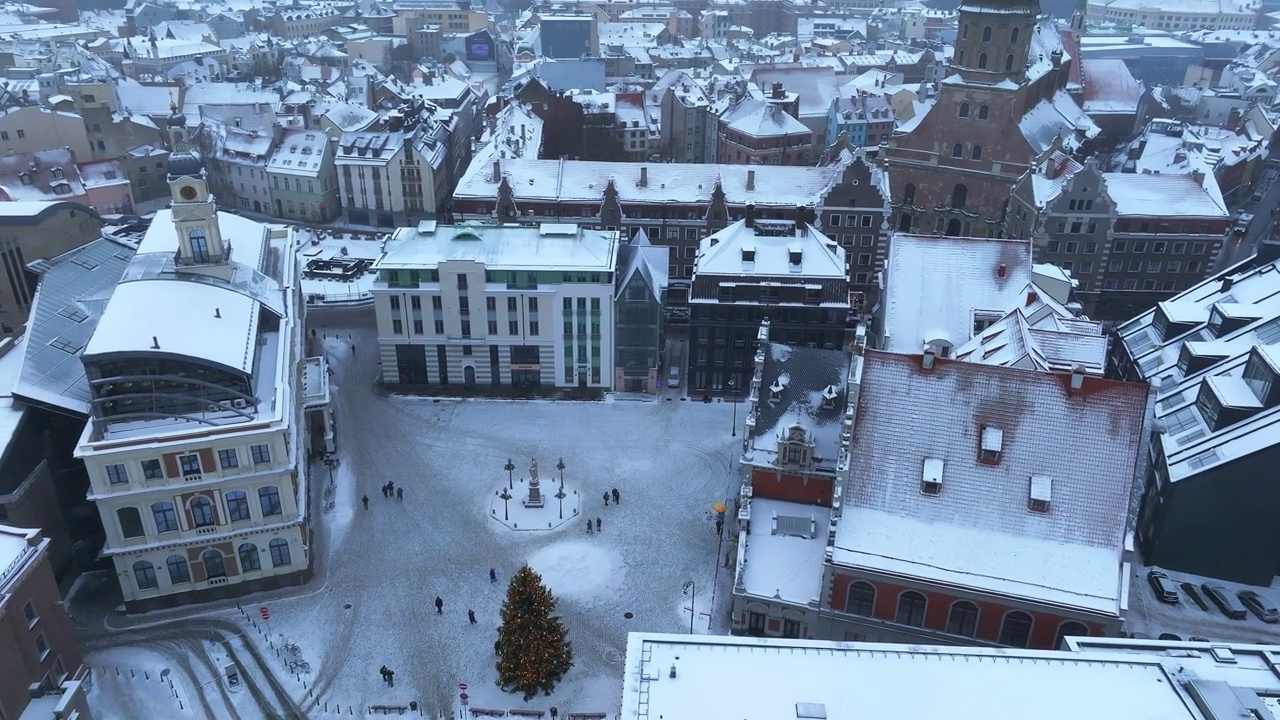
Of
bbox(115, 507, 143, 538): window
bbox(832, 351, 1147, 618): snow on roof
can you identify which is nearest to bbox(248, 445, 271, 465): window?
bbox(115, 507, 143, 538): window

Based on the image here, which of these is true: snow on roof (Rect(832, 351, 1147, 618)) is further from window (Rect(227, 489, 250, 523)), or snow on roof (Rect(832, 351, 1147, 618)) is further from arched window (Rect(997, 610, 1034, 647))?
window (Rect(227, 489, 250, 523))

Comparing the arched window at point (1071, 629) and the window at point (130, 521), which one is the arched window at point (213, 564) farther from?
the arched window at point (1071, 629)

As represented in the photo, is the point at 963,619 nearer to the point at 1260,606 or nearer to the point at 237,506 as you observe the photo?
the point at 1260,606

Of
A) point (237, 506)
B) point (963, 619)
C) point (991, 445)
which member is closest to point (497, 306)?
point (237, 506)

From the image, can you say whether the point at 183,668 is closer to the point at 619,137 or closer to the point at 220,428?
the point at 220,428

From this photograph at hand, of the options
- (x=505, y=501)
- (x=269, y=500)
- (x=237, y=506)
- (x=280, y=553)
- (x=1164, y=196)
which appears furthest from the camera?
(x=1164, y=196)

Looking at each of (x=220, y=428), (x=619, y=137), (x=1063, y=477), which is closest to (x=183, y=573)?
(x=220, y=428)
